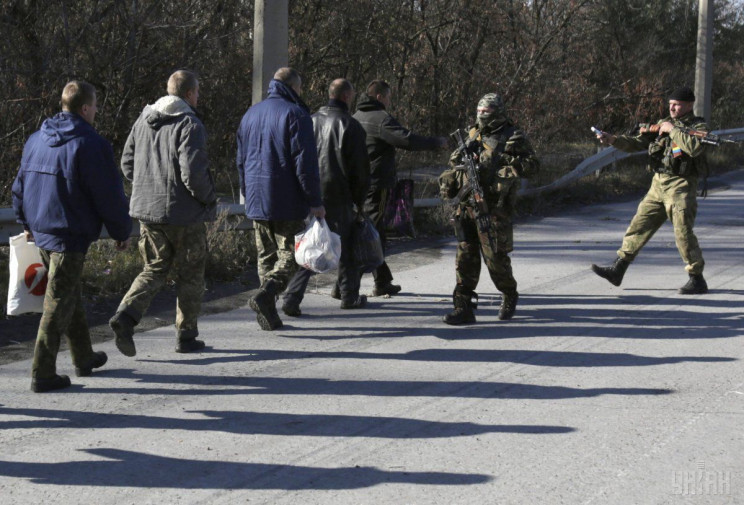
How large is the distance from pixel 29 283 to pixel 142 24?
20.7ft

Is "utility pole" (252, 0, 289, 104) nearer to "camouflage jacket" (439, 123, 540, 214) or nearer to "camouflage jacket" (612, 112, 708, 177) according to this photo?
"camouflage jacket" (439, 123, 540, 214)

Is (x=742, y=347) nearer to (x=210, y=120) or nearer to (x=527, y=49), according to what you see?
(x=210, y=120)

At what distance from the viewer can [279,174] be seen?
302 inches

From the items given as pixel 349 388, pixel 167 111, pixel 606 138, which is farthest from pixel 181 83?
pixel 606 138

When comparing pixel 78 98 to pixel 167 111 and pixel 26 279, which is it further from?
pixel 26 279

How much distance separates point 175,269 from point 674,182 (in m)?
4.70

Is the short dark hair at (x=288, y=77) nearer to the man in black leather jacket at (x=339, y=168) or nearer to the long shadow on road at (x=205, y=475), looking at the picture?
the man in black leather jacket at (x=339, y=168)

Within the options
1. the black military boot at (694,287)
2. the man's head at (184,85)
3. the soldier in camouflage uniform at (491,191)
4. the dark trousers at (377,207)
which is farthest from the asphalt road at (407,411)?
the man's head at (184,85)

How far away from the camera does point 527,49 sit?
17.8 m

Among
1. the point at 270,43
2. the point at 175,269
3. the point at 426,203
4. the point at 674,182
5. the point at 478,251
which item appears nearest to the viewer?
the point at 175,269

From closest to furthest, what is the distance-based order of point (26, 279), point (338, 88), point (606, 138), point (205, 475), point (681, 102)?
→ point (205, 475), point (26, 279), point (338, 88), point (606, 138), point (681, 102)

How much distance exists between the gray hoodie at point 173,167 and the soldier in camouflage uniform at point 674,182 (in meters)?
3.83

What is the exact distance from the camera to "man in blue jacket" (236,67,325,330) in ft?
24.8

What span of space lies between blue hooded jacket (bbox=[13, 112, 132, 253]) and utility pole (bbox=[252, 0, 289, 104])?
400 cm
